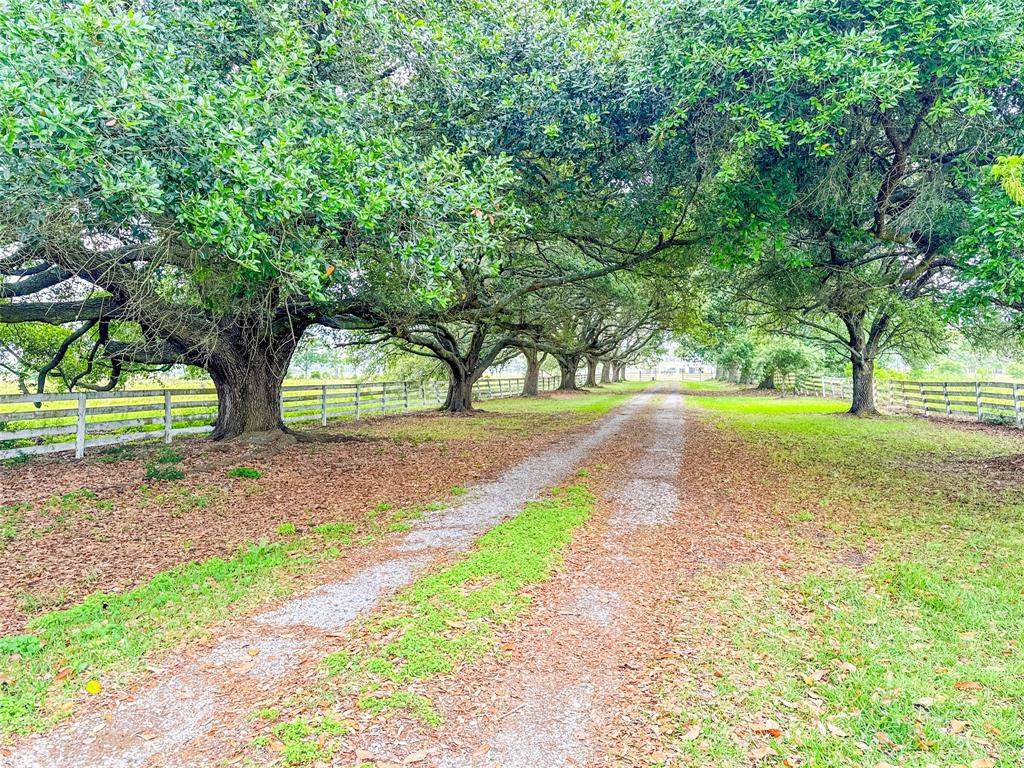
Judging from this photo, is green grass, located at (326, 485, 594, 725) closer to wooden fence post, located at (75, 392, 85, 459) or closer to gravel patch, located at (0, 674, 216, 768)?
gravel patch, located at (0, 674, 216, 768)

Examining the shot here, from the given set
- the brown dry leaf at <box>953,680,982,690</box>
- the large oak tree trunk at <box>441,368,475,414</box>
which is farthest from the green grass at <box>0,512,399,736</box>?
the large oak tree trunk at <box>441,368,475,414</box>

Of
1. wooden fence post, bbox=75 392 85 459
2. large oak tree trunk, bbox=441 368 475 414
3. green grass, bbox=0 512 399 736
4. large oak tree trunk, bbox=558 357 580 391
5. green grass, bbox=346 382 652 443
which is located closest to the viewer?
green grass, bbox=0 512 399 736

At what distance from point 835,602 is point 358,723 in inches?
132

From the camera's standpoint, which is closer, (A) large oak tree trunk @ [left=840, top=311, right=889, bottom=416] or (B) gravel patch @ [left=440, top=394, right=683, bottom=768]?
(B) gravel patch @ [left=440, top=394, right=683, bottom=768]

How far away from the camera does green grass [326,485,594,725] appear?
2.90m

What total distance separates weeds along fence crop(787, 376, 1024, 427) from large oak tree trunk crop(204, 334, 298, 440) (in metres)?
17.8

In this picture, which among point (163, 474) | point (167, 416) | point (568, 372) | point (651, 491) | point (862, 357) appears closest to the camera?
point (651, 491)

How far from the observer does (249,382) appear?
11.3 metres

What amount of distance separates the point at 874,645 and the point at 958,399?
58.3ft

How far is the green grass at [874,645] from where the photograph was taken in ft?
8.19

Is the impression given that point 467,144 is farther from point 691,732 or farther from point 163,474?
point 163,474

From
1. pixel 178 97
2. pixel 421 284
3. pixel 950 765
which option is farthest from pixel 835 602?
pixel 178 97

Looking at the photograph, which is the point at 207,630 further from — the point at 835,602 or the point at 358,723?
the point at 835,602

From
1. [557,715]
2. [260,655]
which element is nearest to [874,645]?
[557,715]
